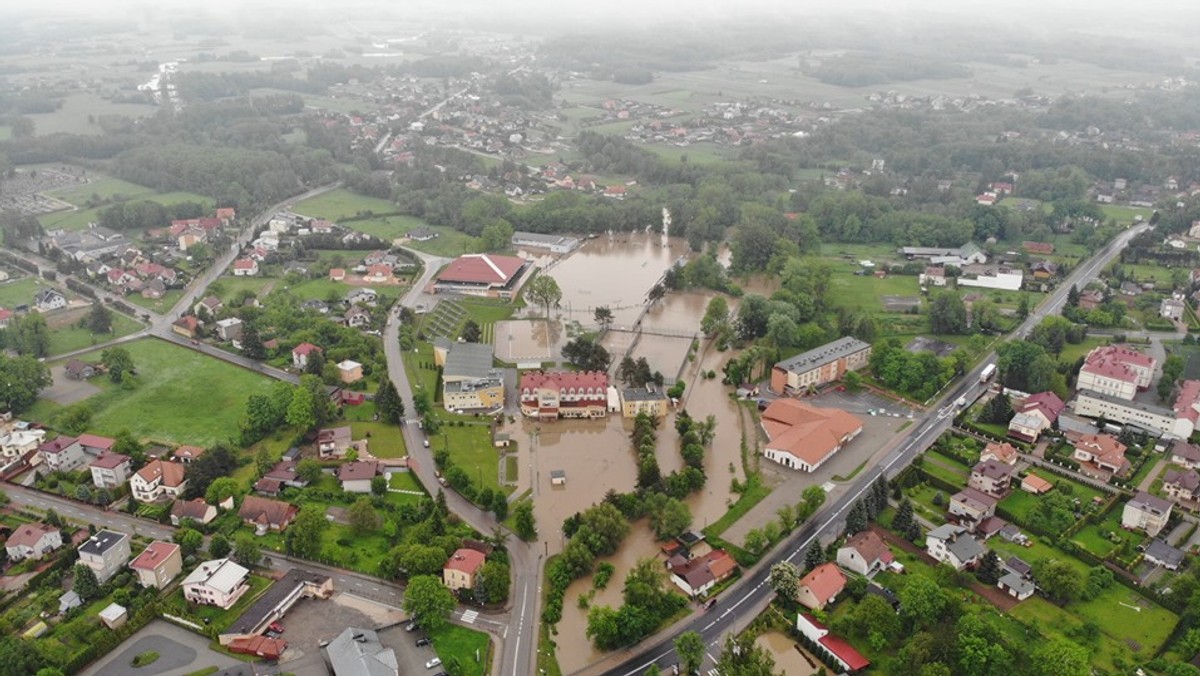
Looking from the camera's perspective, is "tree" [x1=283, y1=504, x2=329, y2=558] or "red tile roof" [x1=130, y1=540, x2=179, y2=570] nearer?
"red tile roof" [x1=130, y1=540, x2=179, y2=570]

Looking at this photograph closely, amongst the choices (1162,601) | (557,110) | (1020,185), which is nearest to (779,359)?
(1162,601)

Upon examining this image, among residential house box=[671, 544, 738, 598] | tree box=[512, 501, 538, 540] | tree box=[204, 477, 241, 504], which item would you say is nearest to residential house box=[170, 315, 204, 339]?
tree box=[204, 477, 241, 504]

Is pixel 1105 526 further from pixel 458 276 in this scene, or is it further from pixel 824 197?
pixel 824 197

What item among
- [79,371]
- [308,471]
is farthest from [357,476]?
[79,371]

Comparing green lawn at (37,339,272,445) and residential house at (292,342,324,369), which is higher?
residential house at (292,342,324,369)

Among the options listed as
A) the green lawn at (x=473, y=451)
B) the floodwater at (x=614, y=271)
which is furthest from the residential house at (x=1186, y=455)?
the floodwater at (x=614, y=271)

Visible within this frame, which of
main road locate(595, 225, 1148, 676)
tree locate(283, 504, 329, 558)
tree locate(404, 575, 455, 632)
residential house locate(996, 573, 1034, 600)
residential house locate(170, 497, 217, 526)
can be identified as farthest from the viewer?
residential house locate(170, 497, 217, 526)

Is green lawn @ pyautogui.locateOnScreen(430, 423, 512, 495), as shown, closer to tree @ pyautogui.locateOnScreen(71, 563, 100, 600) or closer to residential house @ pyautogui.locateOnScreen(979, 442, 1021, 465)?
tree @ pyautogui.locateOnScreen(71, 563, 100, 600)
